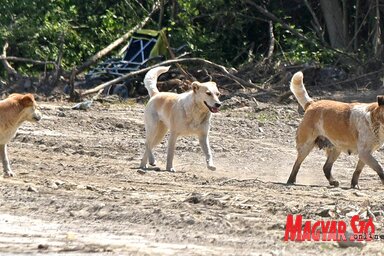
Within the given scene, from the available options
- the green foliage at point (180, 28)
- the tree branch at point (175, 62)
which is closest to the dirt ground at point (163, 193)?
the tree branch at point (175, 62)

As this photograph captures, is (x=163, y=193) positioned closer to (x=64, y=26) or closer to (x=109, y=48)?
(x=109, y=48)

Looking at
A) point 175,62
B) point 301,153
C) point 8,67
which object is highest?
point 301,153

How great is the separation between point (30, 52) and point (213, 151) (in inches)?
347

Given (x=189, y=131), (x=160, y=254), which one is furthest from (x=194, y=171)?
(x=160, y=254)

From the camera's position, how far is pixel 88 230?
10430 millimetres

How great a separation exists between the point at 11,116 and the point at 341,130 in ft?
13.6

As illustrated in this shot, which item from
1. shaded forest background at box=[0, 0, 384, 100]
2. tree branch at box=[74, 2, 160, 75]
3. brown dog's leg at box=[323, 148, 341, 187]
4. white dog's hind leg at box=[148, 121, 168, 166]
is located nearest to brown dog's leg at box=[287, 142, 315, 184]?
brown dog's leg at box=[323, 148, 341, 187]

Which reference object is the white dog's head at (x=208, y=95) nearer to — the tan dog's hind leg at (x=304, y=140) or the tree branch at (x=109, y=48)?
the tan dog's hind leg at (x=304, y=140)

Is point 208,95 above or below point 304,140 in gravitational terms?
above

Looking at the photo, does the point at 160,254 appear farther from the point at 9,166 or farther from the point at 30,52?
the point at 30,52

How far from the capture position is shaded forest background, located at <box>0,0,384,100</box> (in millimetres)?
25547

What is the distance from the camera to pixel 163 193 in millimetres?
12906

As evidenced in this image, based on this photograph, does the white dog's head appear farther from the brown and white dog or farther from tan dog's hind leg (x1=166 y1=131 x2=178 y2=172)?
the brown and white dog

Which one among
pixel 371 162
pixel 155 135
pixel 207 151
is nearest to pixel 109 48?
pixel 155 135
